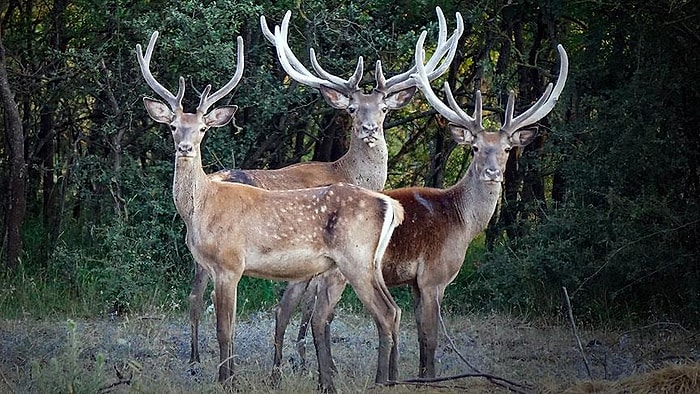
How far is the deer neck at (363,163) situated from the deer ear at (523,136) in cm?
130

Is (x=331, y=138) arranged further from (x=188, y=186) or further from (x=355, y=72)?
(x=188, y=186)

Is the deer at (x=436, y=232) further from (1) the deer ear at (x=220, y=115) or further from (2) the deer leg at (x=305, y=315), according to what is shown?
(1) the deer ear at (x=220, y=115)

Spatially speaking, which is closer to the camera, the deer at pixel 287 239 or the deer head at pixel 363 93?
the deer at pixel 287 239

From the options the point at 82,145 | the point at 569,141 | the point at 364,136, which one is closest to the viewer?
the point at 364,136

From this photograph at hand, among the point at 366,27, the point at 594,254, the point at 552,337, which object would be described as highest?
the point at 366,27

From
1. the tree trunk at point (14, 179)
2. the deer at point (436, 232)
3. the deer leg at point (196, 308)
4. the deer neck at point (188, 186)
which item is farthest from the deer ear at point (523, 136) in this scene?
the tree trunk at point (14, 179)

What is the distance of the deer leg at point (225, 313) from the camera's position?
24.4ft

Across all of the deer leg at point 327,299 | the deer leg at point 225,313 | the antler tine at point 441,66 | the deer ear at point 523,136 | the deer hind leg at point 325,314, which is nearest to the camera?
the deer leg at point 225,313

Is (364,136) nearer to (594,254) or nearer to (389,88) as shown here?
(389,88)

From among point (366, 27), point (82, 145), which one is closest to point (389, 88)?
point (366, 27)

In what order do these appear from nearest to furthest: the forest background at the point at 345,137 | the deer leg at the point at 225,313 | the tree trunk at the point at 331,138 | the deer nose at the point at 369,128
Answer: the deer leg at the point at 225,313 → the deer nose at the point at 369,128 → the forest background at the point at 345,137 → the tree trunk at the point at 331,138

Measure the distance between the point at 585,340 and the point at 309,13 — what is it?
433cm

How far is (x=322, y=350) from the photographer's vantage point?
765 centimetres

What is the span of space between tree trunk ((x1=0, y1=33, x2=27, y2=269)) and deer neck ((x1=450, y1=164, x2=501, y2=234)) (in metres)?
4.72
